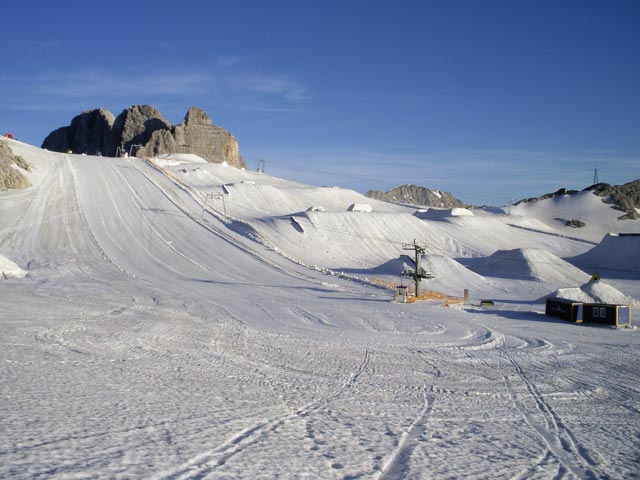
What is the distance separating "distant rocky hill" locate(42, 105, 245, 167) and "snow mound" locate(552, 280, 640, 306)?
69.0 m

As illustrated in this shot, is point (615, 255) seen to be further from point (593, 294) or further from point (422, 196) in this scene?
point (422, 196)

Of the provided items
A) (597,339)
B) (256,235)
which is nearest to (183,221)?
(256,235)

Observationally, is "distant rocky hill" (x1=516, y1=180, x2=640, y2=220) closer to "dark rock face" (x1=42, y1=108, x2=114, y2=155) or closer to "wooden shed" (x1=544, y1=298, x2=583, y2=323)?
"wooden shed" (x1=544, y1=298, x2=583, y2=323)

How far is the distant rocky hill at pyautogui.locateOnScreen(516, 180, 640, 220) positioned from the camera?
82688 millimetres

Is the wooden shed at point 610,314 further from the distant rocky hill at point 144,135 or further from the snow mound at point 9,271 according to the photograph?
the distant rocky hill at point 144,135

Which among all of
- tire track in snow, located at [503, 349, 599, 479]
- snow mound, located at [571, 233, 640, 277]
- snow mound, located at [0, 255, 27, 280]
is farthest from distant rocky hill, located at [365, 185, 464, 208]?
tire track in snow, located at [503, 349, 599, 479]

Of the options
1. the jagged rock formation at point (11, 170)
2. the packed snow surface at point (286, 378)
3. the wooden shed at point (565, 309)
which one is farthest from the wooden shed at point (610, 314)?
the jagged rock formation at point (11, 170)

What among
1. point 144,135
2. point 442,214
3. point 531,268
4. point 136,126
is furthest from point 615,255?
point 136,126

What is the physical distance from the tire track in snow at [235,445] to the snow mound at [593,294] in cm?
1806

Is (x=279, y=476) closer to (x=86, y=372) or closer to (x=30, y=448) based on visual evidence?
(x=30, y=448)

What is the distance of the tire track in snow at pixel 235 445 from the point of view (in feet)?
16.5

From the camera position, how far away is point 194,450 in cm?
561

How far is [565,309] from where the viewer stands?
21.1 metres

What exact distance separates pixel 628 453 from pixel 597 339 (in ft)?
37.8
